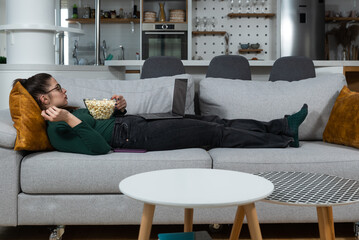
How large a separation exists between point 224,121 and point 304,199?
1262mm

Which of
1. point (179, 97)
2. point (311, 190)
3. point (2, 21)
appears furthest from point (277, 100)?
point (2, 21)

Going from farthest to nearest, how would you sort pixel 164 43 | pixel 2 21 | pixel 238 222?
1. pixel 2 21
2. pixel 164 43
3. pixel 238 222

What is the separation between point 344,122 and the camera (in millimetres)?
2211

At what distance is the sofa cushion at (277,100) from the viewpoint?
8.18ft

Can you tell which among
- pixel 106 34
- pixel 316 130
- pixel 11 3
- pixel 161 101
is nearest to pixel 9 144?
pixel 161 101

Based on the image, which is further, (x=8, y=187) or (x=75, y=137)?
(x=75, y=137)

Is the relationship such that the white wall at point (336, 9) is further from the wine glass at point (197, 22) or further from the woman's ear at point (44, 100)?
the woman's ear at point (44, 100)

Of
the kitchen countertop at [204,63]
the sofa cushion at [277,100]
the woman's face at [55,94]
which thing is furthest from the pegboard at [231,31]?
the woman's face at [55,94]

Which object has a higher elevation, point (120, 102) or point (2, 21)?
point (2, 21)

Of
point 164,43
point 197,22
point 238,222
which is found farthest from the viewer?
point 197,22

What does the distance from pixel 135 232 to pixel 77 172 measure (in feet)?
1.46

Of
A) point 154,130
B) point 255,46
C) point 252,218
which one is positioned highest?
point 255,46

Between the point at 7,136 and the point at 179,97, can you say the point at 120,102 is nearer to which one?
the point at 179,97

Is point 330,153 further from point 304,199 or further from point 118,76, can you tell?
point 118,76
